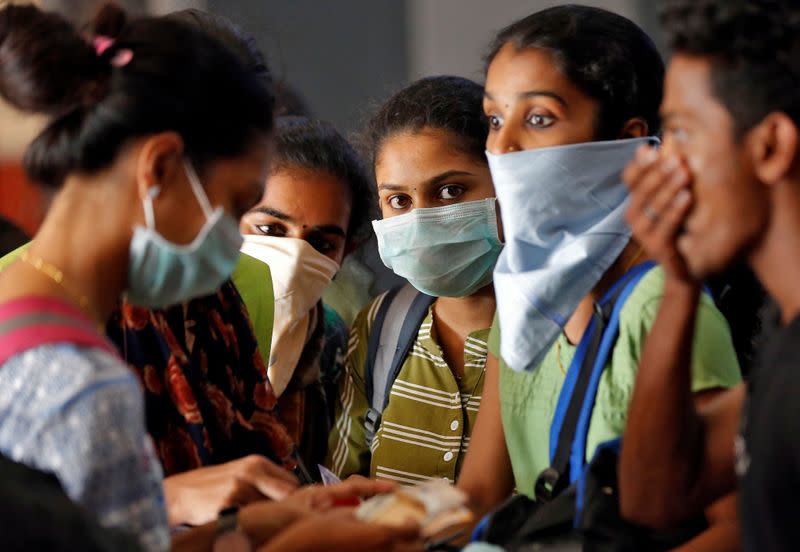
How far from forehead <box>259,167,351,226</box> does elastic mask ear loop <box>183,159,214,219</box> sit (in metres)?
1.41

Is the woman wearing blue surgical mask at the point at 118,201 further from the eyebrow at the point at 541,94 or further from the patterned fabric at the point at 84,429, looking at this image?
the eyebrow at the point at 541,94

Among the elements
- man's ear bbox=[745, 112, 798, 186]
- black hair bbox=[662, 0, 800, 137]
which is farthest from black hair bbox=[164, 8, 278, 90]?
man's ear bbox=[745, 112, 798, 186]

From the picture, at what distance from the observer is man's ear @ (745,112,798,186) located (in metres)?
1.66

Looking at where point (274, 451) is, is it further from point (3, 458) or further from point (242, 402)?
point (3, 458)

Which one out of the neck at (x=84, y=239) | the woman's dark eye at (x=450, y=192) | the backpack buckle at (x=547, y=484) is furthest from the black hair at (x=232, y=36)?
the backpack buckle at (x=547, y=484)

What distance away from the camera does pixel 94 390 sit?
5.62 feet

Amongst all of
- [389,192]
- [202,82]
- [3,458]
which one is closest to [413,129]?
[389,192]

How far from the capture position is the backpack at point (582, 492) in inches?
79.0

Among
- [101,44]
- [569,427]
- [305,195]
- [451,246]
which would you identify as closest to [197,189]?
[101,44]

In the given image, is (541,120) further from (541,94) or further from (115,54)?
(115,54)

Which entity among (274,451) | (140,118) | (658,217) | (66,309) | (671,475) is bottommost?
(274,451)

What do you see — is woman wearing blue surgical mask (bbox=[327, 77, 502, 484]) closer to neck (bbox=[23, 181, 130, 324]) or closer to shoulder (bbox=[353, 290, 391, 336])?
shoulder (bbox=[353, 290, 391, 336])

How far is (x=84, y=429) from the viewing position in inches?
66.7

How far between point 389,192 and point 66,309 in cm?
152
